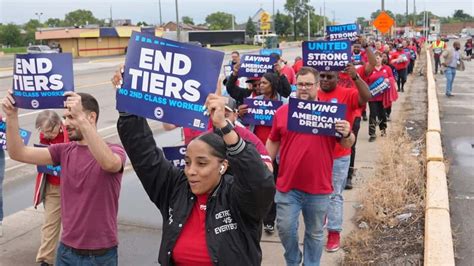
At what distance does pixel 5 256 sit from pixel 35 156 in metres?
2.39

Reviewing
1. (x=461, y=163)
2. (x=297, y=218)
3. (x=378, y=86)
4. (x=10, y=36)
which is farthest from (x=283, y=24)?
(x=297, y=218)

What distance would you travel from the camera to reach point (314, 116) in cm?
483

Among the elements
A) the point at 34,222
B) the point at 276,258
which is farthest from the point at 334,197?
the point at 34,222

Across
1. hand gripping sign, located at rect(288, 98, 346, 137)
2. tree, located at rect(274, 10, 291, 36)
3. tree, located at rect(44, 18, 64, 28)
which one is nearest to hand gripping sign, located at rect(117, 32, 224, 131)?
hand gripping sign, located at rect(288, 98, 346, 137)

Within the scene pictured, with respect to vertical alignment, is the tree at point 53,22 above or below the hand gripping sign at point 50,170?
above

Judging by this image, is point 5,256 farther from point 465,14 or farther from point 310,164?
point 465,14

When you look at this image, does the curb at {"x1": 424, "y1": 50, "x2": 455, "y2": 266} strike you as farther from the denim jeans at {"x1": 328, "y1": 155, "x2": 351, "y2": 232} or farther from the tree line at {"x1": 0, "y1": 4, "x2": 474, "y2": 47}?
the tree line at {"x1": 0, "y1": 4, "x2": 474, "y2": 47}

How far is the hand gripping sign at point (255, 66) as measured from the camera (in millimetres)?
8672

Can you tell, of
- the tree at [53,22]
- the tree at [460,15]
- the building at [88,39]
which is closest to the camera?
the building at [88,39]

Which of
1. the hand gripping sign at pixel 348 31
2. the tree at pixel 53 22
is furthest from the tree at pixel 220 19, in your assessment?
the hand gripping sign at pixel 348 31

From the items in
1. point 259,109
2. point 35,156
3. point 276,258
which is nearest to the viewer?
point 35,156

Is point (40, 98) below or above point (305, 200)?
above

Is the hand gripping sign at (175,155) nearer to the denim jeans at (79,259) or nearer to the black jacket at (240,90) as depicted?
the denim jeans at (79,259)

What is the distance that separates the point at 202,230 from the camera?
2.91m
